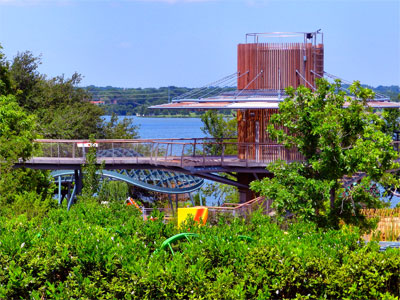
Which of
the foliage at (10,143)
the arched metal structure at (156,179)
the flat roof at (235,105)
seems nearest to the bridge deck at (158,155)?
the flat roof at (235,105)

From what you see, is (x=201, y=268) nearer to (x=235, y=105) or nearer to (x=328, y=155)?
(x=328, y=155)

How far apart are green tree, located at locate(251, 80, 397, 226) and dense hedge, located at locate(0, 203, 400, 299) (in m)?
5.98

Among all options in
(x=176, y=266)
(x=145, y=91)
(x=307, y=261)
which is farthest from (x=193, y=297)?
(x=145, y=91)

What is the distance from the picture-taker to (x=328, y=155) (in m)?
15.9

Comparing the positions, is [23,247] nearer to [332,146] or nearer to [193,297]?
[193,297]

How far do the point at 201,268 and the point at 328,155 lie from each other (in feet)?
25.8

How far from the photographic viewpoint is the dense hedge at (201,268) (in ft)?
27.9

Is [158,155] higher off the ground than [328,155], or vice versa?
[328,155]

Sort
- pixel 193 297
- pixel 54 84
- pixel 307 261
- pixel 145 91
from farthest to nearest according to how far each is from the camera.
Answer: pixel 145 91, pixel 54 84, pixel 307 261, pixel 193 297

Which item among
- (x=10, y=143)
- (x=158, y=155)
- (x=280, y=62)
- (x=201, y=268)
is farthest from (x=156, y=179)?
(x=201, y=268)

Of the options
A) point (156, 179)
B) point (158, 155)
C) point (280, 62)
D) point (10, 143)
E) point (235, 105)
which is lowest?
point (156, 179)

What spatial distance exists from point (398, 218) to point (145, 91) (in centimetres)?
13373

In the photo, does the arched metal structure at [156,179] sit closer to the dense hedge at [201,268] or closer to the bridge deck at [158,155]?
the bridge deck at [158,155]

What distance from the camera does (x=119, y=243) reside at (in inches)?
384
